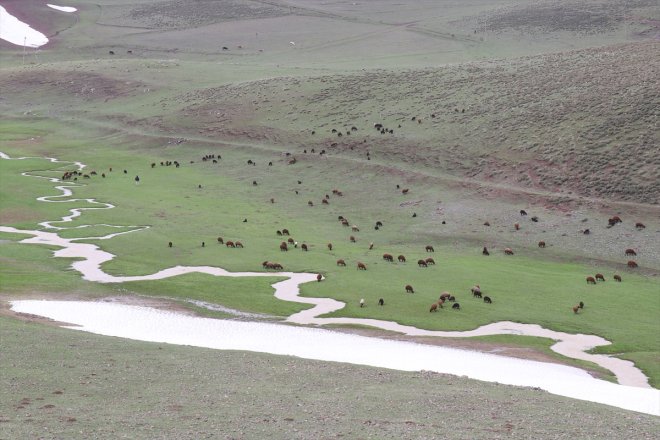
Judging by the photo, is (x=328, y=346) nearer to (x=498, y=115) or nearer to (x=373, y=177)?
(x=373, y=177)

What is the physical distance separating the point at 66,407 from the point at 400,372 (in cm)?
1306

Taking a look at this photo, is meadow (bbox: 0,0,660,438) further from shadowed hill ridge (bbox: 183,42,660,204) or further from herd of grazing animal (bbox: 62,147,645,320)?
herd of grazing animal (bbox: 62,147,645,320)

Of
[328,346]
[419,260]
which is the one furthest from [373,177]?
[328,346]

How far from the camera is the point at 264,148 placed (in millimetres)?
109188

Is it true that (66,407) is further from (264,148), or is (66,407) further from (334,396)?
(264,148)

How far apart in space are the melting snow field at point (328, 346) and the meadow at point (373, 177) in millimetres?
3090

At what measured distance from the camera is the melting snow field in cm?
3838

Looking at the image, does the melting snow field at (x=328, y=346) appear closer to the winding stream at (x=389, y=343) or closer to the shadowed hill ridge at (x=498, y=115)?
the winding stream at (x=389, y=343)

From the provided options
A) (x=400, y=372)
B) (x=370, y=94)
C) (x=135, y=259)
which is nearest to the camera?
(x=400, y=372)

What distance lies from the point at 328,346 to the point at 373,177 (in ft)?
167

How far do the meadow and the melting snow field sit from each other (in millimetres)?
3090

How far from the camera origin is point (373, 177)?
93.2 m

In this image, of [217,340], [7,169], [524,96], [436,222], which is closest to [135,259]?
[217,340]

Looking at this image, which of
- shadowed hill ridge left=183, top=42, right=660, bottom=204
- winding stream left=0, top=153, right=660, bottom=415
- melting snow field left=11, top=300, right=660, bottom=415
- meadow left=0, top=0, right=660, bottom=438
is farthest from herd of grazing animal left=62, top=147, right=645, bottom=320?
shadowed hill ridge left=183, top=42, right=660, bottom=204
